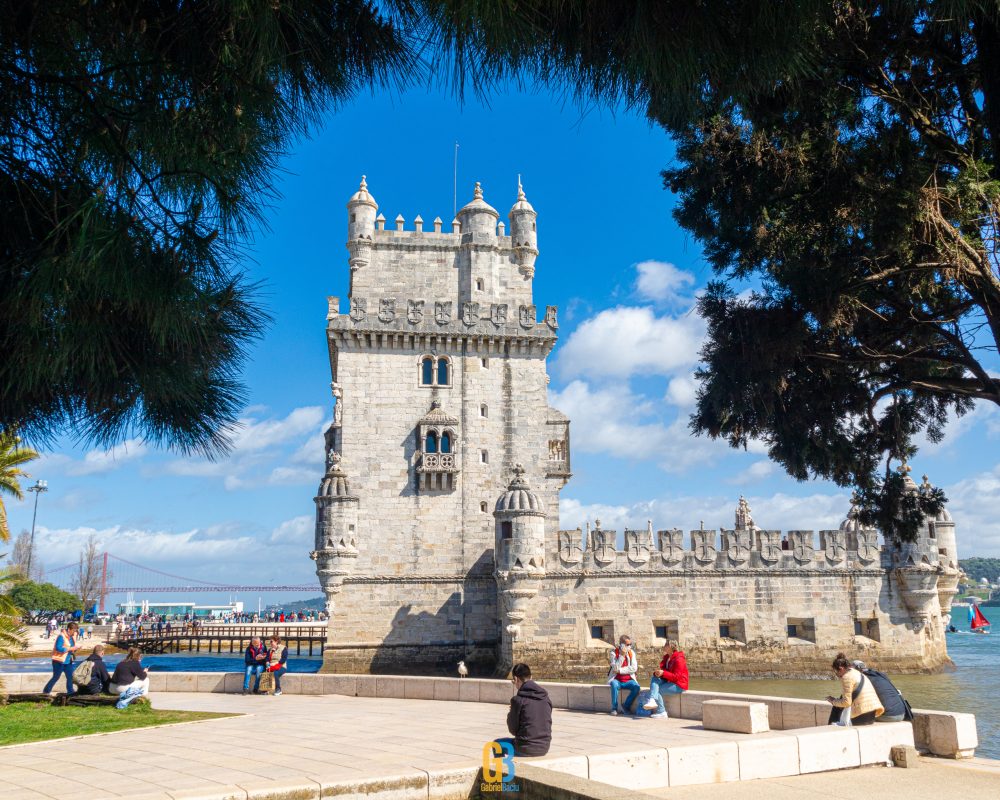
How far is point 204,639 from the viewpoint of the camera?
55.5 m

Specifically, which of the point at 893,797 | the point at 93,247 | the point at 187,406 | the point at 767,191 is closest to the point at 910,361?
the point at 767,191

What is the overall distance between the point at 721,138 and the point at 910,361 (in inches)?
183

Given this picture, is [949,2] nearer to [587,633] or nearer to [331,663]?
[587,633]

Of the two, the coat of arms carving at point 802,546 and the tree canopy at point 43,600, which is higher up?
the coat of arms carving at point 802,546

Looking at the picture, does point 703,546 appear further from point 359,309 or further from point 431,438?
point 359,309

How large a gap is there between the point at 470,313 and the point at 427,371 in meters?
2.89

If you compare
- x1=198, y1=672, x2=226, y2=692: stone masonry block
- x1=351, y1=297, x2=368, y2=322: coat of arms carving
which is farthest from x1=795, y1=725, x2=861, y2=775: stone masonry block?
x1=351, y1=297, x2=368, y2=322: coat of arms carving

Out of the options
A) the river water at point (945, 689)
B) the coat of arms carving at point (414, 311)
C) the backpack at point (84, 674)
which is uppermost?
the coat of arms carving at point (414, 311)

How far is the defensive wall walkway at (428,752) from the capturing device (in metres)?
8.19

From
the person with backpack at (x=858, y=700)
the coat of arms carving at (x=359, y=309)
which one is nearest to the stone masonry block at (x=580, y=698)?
the person with backpack at (x=858, y=700)

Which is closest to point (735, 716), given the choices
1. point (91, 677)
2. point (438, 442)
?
point (91, 677)

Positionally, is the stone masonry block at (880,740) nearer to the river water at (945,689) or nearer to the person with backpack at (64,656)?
the river water at (945,689)

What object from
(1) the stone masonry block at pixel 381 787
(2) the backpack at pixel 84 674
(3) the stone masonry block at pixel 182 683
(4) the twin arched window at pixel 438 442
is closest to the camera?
(1) the stone masonry block at pixel 381 787

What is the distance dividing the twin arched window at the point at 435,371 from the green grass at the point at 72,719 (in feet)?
62.1
